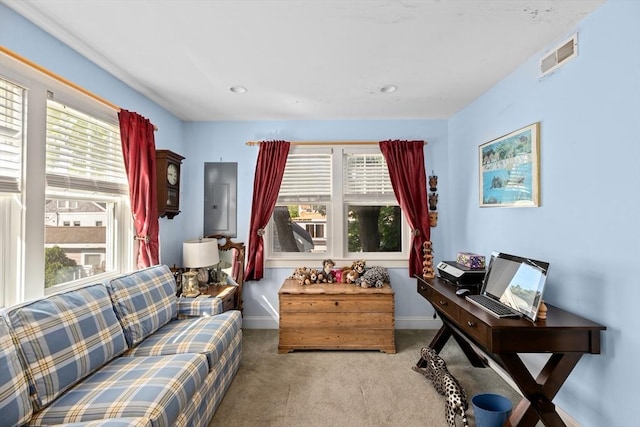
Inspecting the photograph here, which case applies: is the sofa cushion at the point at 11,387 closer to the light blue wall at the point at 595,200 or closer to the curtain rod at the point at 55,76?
the curtain rod at the point at 55,76

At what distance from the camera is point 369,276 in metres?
3.10

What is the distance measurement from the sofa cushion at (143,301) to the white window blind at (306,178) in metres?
1.58

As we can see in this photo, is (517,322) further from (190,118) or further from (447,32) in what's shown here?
(190,118)

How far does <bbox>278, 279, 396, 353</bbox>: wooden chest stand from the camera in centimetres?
288

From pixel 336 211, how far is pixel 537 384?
232 cm

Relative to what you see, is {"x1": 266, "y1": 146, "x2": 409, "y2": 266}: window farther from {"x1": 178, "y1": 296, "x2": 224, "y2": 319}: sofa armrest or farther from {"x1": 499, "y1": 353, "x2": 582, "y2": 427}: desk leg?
{"x1": 499, "y1": 353, "x2": 582, "y2": 427}: desk leg

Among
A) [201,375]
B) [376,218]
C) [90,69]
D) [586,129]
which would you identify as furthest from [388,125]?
[201,375]

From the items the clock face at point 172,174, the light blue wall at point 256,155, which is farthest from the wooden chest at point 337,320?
the clock face at point 172,174

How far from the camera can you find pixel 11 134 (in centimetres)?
165

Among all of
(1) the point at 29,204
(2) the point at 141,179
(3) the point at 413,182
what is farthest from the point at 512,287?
(1) the point at 29,204

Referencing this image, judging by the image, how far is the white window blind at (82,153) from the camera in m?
1.92

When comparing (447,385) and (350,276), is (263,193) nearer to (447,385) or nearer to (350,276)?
(350,276)

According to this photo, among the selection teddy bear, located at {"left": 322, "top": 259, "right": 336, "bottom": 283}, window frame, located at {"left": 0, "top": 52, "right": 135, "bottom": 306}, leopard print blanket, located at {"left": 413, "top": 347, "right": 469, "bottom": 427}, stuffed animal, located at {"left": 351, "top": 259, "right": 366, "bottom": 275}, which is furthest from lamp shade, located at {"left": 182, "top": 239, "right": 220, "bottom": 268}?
leopard print blanket, located at {"left": 413, "top": 347, "right": 469, "bottom": 427}

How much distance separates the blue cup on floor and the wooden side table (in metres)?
2.13
